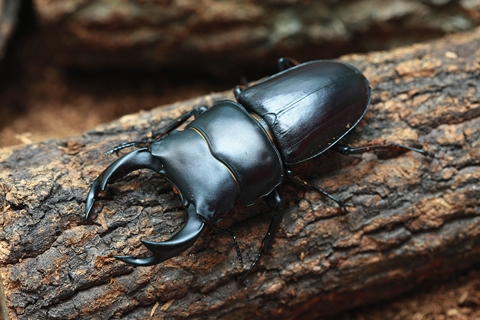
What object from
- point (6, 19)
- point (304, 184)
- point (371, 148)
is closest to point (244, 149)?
point (304, 184)

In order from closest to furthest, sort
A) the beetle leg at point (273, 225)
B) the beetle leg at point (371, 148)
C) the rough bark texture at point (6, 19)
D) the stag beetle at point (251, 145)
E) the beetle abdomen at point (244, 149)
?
1. the stag beetle at point (251, 145)
2. the beetle abdomen at point (244, 149)
3. the beetle leg at point (273, 225)
4. the beetle leg at point (371, 148)
5. the rough bark texture at point (6, 19)

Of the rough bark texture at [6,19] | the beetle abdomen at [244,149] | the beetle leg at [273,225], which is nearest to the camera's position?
the beetle abdomen at [244,149]

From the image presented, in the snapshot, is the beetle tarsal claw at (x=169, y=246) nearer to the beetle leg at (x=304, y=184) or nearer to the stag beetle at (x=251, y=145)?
the stag beetle at (x=251, y=145)

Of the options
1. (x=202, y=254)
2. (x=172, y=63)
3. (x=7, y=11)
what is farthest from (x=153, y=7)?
(x=202, y=254)

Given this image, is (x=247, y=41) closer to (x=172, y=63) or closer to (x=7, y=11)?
(x=172, y=63)

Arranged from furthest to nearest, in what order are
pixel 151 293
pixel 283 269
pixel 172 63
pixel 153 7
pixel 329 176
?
pixel 172 63, pixel 153 7, pixel 329 176, pixel 283 269, pixel 151 293

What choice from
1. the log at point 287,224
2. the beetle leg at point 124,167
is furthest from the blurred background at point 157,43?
the beetle leg at point 124,167

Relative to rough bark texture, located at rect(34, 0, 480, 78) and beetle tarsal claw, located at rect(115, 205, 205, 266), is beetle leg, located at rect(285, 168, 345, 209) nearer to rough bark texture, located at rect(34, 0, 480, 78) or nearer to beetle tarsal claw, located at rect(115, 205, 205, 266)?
beetle tarsal claw, located at rect(115, 205, 205, 266)
